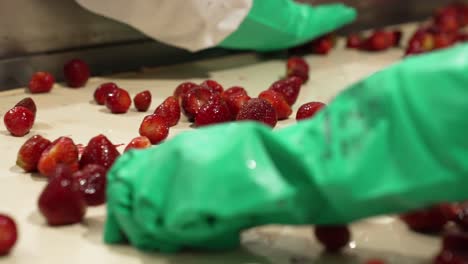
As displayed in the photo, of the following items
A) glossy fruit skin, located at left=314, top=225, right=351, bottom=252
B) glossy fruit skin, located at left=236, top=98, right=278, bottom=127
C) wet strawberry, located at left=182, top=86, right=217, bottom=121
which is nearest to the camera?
glossy fruit skin, located at left=314, top=225, right=351, bottom=252

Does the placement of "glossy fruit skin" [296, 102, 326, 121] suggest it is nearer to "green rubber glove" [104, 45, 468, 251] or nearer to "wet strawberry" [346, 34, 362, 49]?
"green rubber glove" [104, 45, 468, 251]

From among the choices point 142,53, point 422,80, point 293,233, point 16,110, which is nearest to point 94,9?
point 142,53

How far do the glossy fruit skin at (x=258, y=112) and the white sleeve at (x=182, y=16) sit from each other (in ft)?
1.09

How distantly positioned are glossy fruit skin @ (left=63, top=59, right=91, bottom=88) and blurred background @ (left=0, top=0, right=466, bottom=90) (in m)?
0.06

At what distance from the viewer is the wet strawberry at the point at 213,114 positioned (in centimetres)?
118

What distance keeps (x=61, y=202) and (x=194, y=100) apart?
459 millimetres

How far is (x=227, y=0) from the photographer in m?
1.43

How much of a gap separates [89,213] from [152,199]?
19 cm

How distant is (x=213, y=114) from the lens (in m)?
1.18

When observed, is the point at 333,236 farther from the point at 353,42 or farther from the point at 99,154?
the point at 353,42

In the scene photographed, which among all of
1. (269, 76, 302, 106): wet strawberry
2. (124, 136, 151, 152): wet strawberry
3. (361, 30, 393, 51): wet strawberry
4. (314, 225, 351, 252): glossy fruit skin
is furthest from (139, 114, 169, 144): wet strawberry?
Result: (361, 30, 393, 51): wet strawberry

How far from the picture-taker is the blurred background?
148 centimetres

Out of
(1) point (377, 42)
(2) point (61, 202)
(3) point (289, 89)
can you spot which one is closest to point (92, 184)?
(2) point (61, 202)

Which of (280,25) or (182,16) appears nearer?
(182,16)
